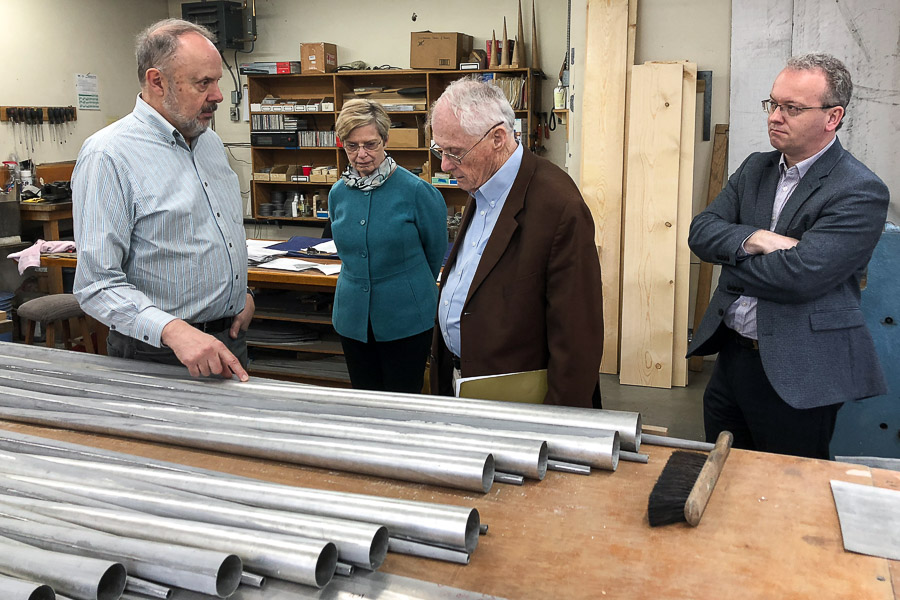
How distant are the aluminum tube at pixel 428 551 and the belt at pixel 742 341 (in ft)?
4.63

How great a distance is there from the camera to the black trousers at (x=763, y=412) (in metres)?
2.14

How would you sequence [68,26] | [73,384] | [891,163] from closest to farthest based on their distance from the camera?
[73,384]
[891,163]
[68,26]

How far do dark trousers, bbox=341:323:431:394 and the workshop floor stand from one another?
1501mm

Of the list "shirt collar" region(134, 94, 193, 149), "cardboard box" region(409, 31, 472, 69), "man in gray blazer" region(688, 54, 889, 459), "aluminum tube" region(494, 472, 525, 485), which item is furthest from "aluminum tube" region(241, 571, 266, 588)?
"cardboard box" region(409, 31, 472, 69)

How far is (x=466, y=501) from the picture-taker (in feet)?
4.15

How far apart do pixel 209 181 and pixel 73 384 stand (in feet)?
2.30

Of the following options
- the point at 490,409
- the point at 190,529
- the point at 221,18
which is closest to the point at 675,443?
the point at 490,409

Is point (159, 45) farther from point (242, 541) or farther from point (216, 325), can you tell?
point (242, 541)

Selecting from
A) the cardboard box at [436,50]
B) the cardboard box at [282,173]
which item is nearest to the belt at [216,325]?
the cardboard box at [436,50]

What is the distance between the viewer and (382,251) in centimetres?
292

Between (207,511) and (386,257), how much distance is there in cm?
189

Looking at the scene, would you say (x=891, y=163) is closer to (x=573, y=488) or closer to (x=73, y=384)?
(x=573, y=488)

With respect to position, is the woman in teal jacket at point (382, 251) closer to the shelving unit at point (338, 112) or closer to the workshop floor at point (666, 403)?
the workshop floor at point (666, 403)

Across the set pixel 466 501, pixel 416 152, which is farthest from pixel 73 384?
pixel 416 152
